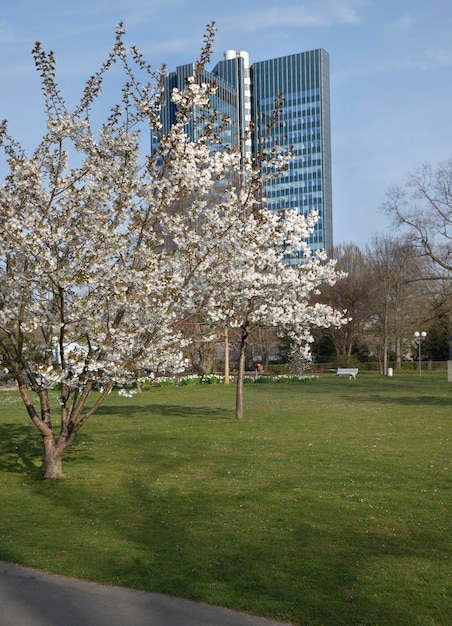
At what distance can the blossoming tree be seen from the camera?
10641 mm

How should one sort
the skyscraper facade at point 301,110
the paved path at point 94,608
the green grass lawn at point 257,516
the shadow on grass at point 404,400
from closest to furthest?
the paved path at point 94,608
the green grass lawn at point 257,516
the shadow on grass at point 404,400
the skyscraper facade at point 301,110

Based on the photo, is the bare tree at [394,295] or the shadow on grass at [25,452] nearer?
the shadow on grass at [25,452]

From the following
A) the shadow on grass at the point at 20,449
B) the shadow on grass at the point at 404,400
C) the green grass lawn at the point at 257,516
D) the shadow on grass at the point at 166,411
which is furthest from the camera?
the shadow on grass at the point at 404,400

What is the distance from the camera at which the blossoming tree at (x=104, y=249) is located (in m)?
10.6

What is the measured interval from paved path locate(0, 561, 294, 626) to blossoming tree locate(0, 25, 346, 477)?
4394mm

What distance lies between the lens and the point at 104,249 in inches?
425

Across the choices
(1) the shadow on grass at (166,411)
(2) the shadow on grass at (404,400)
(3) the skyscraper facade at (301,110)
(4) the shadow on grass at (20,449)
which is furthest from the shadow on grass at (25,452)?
(3) the skyscraper facade at (301,110)

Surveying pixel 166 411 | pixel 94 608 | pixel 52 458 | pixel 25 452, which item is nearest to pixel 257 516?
pixel 94 608

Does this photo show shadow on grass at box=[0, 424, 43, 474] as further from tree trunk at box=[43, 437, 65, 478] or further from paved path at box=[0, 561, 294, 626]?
paved path at box=[0, 561, 294, 626]

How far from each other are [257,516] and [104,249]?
4.68 m

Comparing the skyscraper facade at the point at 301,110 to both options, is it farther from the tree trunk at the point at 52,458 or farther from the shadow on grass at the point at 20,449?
the tree trunk at the point at 52,458

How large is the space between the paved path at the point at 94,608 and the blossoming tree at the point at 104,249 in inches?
173

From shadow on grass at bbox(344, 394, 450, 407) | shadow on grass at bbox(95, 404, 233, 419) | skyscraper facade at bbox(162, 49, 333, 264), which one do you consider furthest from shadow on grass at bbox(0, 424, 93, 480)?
skyscraper facade at bbox(162, 49, 333, 264)

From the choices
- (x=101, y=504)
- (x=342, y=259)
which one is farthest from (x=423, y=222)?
(x=342, y=259)
